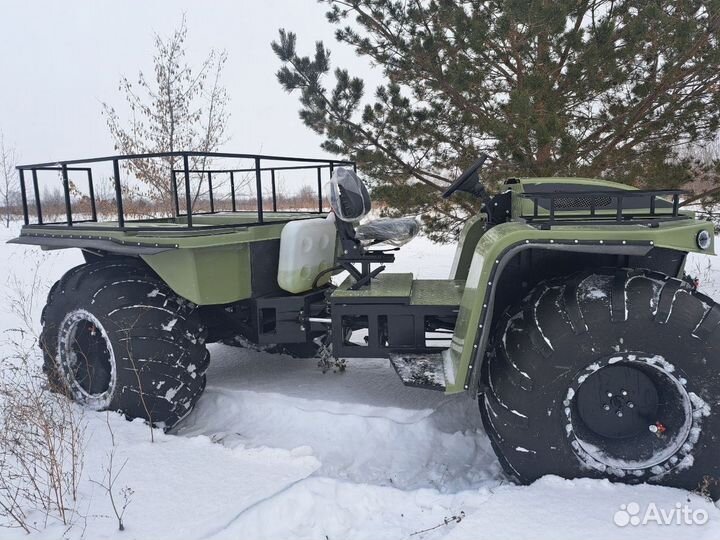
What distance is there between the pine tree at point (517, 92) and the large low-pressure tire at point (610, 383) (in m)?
2.88

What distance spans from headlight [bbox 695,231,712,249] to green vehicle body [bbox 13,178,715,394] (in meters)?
0.02

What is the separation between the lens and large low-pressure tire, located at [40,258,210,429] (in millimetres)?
3107

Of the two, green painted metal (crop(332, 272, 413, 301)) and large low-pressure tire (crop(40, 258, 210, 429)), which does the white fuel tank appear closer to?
green painted metal (crop(332, 272, 413, 301))

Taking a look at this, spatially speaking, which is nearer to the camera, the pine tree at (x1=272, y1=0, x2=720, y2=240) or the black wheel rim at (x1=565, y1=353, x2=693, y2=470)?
the black wheel rim at (x1=565, y1=353, x2=693, y2=470)

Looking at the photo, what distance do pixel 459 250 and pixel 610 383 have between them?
1622 mm

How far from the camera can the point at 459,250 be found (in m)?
3.83

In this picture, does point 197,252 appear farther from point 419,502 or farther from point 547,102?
point 547,102

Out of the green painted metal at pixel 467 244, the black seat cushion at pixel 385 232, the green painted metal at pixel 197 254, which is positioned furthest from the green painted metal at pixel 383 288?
the green painted metal at pixel 197 254

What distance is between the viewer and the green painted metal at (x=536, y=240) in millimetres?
2254

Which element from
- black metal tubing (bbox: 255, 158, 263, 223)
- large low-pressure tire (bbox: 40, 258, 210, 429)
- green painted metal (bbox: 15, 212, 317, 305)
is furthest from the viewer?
black metal tubing (bbox: 255, 158, 263, 223)

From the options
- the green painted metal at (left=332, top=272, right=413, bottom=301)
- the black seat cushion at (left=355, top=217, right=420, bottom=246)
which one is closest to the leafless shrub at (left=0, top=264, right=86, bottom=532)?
the green painted metal at (left=332, top=272, right=413, bottom=301)

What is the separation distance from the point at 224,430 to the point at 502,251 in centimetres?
204

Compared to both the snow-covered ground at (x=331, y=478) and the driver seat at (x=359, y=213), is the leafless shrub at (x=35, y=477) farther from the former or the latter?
the driver seat at (x=359, y=213)

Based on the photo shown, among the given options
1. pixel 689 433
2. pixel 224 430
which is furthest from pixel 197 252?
pixel 689 433
